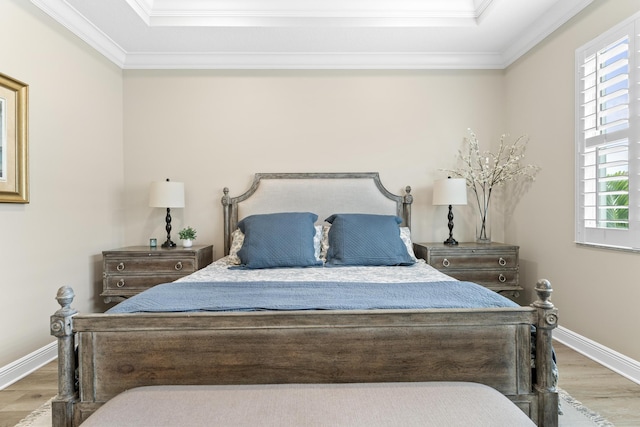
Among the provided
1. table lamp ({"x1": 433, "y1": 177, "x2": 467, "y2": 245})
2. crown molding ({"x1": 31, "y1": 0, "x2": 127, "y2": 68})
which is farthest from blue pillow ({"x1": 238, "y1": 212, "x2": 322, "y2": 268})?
crown molding ({"x1": 31, "y1": 0, "x2": 127, "y2": 68})

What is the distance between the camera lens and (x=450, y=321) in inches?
64.9

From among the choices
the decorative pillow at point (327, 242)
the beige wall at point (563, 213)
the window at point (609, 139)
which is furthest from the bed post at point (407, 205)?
the window at point (609, 139)

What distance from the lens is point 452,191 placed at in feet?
11.7

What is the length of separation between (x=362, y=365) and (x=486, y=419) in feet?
1.75

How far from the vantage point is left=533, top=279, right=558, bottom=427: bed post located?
1.63 metres

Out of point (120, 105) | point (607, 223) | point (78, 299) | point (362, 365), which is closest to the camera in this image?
point (362, 365)

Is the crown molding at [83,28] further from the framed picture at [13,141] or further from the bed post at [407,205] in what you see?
the bed post at [407,205]

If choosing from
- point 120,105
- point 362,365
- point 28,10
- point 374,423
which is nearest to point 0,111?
point 28,10

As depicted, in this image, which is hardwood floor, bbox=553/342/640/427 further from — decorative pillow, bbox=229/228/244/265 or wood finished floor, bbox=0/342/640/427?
decorative pillow, bbox=229/228/244/265

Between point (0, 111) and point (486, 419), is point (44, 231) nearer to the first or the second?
point (0, 111)

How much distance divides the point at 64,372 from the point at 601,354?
3.17 meters

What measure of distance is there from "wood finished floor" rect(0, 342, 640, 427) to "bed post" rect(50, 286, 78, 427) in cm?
70

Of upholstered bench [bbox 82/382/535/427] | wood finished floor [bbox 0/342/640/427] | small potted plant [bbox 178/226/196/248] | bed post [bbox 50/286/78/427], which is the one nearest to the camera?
upholstered bench [bbox 82/382/535/427]

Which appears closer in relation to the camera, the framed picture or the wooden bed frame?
the wooden bed frame
